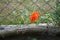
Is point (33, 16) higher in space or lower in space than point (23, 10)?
lower

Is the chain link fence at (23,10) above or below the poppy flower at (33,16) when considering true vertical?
above

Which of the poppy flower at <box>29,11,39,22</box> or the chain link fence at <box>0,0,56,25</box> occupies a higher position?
the chain link fence at <box>0,0,56,25</box>

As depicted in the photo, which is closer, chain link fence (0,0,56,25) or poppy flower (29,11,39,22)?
poppy flower (29,11,39,22)

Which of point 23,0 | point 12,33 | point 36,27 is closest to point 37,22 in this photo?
point 36,27

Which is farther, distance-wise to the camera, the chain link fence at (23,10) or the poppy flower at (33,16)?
the chain link fence at (23,10)

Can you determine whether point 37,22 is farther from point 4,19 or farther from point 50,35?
point 4,19

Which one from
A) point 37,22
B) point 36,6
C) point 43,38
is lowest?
point 43,38

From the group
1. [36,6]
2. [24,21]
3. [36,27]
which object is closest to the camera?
[36,27]

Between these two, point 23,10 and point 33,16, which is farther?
point 23,10
